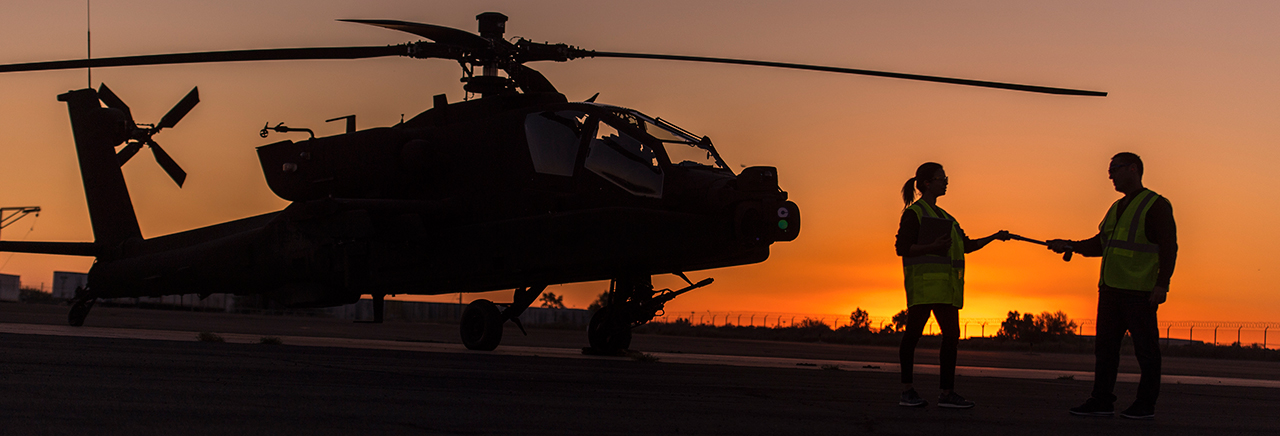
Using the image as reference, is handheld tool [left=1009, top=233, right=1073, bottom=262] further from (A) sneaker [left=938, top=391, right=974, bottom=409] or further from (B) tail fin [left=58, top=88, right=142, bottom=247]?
(B) tail fin [left=58, top=88, right=142, bottom=247]

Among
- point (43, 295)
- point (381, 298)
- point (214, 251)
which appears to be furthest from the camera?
point (43, 295)

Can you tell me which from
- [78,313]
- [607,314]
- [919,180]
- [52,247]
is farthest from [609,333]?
[78,313]

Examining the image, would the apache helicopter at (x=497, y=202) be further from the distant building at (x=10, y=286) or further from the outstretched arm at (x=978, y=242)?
the distant building at (x=10, y=286)

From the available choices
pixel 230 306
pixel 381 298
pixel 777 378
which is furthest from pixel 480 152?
pixel 230 306

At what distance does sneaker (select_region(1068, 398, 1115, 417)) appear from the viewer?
7.12m

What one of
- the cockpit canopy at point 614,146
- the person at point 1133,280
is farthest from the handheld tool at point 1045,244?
the cockpit canopy at point 614,146

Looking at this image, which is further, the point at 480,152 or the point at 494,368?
the point at 480,152

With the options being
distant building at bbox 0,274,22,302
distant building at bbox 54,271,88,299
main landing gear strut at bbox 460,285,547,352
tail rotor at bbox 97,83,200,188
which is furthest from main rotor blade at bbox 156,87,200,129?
distant building at bbox 0,274,22,302

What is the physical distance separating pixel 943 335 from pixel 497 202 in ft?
22.0

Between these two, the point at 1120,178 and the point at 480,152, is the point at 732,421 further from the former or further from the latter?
the point at 480,152

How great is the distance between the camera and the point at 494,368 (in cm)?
968

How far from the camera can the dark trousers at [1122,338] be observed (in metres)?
7.08

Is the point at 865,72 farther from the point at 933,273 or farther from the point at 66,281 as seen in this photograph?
the point at 66,281

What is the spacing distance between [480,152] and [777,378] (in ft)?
17.0
